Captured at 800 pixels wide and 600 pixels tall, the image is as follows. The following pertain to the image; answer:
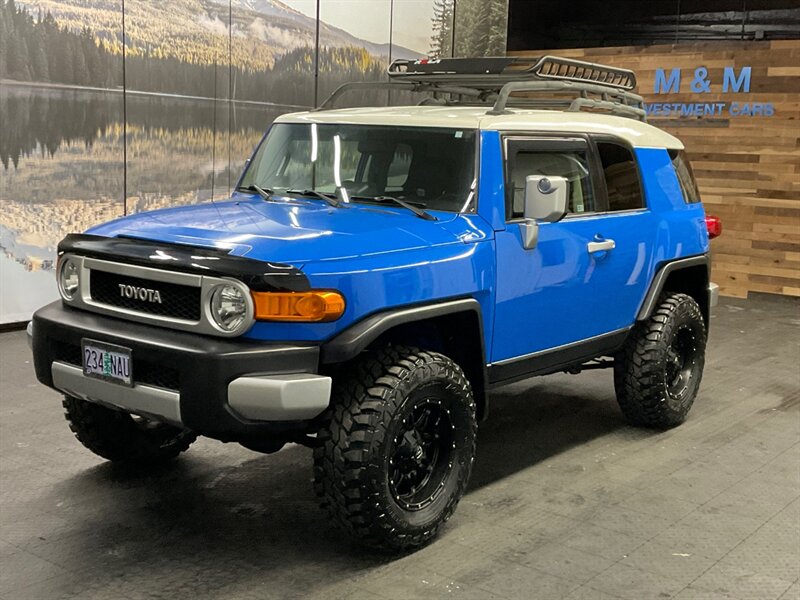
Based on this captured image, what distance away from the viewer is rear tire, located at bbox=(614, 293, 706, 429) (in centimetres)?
529

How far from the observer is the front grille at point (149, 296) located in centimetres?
348

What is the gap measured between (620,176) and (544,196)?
115 centimetres

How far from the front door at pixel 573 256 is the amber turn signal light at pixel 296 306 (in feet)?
3.40

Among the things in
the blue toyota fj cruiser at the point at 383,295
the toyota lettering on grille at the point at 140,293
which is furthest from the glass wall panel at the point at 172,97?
the toyota lettering on grille at the point at 140,293

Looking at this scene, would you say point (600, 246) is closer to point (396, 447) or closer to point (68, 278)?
point (396, 447)

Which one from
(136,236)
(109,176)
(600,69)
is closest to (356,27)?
(109,176)

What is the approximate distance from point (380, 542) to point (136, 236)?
1.53 metres

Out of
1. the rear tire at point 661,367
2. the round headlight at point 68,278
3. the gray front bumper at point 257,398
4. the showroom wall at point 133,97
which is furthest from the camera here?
the showroom wall at point 133,97

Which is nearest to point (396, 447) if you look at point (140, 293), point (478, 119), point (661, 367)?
point (140, 293)

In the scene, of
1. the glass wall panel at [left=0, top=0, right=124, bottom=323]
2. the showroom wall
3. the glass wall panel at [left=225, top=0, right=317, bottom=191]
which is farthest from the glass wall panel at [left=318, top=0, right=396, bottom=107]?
the glass wall panel at [left=0, top=0, right=124, bottom=323]

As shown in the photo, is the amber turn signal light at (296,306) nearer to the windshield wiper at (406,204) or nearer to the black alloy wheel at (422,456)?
the black alloy wheel at (422,456)

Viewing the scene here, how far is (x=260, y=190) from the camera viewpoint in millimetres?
4652

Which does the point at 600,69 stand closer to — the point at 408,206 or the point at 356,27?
the point at 408,206

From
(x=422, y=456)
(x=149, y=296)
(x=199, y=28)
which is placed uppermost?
(x=199, y=28)
